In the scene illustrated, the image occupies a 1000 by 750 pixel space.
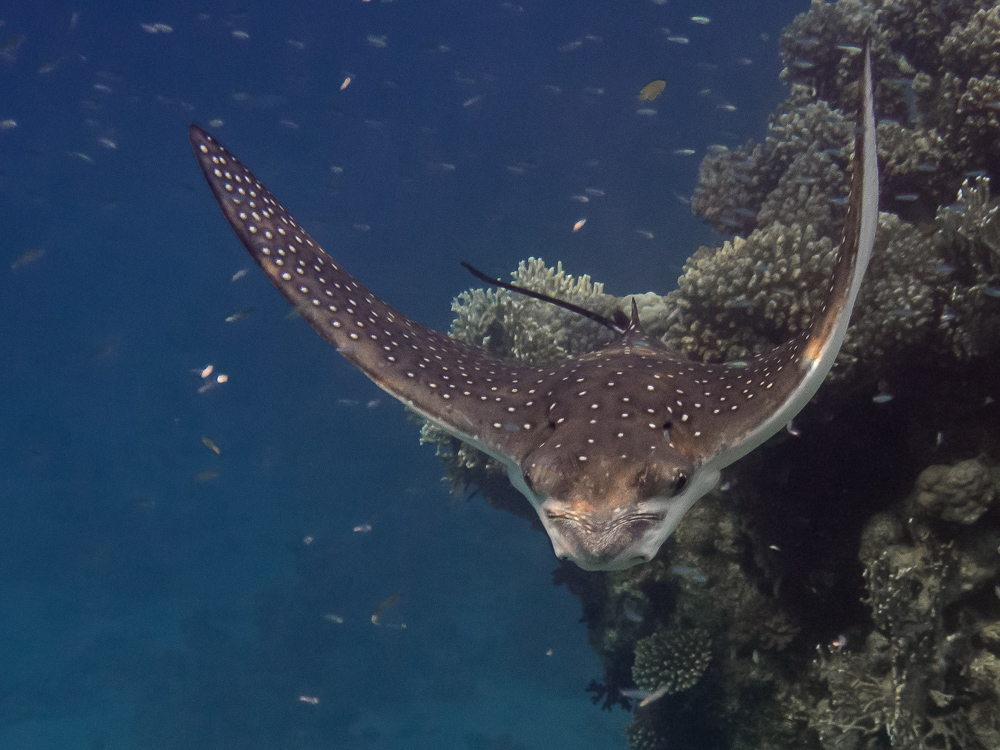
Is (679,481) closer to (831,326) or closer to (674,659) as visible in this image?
(831,326)

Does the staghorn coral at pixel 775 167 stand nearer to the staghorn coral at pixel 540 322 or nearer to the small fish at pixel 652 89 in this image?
the staghorn coral at pixel 540 322

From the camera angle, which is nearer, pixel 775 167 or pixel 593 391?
pixel 593 391

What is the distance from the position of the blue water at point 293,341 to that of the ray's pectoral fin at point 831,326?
28.7 meters

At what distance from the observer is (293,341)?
1848 inches

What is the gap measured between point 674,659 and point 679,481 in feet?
11.8

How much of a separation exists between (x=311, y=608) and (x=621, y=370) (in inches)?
1371

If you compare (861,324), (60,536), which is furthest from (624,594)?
(60,536)

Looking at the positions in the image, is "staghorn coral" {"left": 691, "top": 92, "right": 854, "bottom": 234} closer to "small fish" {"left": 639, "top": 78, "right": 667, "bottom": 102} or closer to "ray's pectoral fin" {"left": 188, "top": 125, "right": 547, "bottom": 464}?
"small fish" {"left": 639, "top": 78, "right": 667, "bottom": 102}

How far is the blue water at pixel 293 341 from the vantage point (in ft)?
103

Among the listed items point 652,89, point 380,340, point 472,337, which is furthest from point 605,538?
point 652,89

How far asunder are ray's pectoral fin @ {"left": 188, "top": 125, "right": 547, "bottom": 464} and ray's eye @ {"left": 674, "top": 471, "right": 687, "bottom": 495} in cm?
101

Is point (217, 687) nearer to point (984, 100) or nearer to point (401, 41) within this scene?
point (984, 100)

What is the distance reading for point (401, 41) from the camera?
167 feet

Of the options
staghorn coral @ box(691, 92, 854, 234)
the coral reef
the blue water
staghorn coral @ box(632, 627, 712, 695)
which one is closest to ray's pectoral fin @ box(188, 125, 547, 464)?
the coral reef
